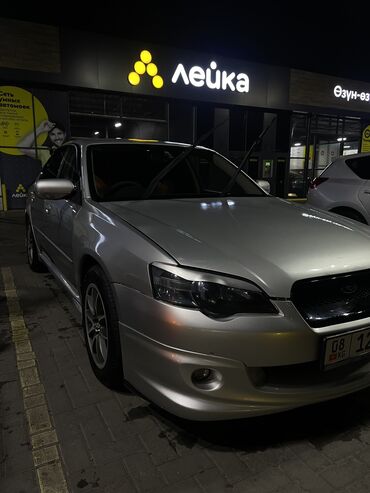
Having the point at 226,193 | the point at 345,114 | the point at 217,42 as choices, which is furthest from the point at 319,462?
the point at 345,114

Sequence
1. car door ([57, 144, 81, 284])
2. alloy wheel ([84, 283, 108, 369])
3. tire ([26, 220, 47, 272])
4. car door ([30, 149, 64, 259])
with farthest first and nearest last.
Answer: tire ([26, 220, 47, 272]) < car door ([30, 149, 64, 259]) < car door ([57, 144, 81, 284]) < alloy wheel ([84, 283, 108, 369])

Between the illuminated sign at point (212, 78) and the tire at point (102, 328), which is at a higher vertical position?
the illuminated sign at point (212, 78)

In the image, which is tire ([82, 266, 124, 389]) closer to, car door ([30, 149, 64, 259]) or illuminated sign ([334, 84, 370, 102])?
car door ([30, 149, 64, 259])

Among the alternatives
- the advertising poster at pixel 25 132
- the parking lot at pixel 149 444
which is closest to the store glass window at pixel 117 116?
the advertising poster at pixel 25 132

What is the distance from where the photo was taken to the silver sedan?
5.56 ft

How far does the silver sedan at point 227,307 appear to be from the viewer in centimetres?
169

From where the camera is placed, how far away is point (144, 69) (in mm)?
12938

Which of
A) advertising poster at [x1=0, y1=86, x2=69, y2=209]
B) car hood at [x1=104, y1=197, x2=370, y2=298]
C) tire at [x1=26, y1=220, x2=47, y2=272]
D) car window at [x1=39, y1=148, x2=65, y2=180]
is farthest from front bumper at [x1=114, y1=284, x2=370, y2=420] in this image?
advertising poster at [x1=0, y1=86, x2=69, y2=209]

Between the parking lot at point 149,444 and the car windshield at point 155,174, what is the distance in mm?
1353

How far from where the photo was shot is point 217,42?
14047mm

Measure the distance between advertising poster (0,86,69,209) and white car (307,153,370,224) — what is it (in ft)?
31.0

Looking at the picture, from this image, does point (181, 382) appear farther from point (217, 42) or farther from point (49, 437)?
point (217, 42)

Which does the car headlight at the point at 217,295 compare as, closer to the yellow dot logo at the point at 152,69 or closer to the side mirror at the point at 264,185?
the side mirror at the point at 264,185

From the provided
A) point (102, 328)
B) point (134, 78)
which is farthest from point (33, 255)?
point (134, 78)
